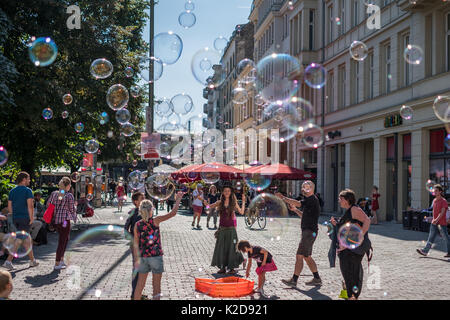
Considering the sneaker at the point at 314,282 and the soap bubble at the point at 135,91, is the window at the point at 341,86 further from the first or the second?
the sneaker at the point at 314,282

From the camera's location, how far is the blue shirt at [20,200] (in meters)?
10.3

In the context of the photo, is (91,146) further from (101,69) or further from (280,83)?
(280,83)

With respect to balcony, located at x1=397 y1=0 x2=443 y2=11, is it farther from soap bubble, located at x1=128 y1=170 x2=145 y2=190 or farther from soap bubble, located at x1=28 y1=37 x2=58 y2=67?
soap bubble, located at x1=28 y1=37 x2=58 y2=67

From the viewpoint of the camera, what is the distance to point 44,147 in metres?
19.7

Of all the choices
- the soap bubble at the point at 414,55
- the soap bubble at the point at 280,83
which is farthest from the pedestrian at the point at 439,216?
the soap bubble at the point at 280,83

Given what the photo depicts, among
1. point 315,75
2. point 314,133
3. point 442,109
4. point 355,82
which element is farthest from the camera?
point 314,133

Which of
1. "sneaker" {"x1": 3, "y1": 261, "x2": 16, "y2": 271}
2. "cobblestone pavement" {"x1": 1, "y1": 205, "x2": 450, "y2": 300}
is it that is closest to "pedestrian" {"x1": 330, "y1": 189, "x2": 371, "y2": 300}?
"cobblestone pavement" {"x1": 1, "y1": 205, "x2": 450, "y2": 300}

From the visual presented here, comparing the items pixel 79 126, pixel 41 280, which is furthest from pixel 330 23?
pixel 41 280

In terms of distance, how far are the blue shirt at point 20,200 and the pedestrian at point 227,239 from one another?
3.56m

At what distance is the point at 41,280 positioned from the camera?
8.83 m

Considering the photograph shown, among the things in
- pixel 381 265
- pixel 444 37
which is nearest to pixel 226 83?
pixel 444 37

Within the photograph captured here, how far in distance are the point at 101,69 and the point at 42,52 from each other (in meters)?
2.28

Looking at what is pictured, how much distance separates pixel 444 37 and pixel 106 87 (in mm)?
12520
